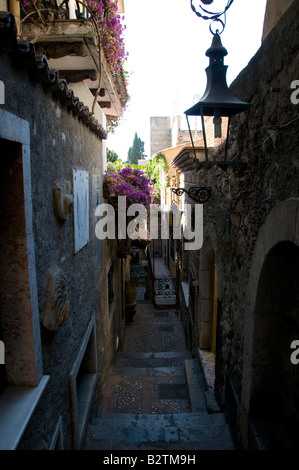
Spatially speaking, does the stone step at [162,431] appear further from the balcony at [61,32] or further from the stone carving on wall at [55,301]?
the balcony at [61,32]

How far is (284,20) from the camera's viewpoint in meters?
2.20

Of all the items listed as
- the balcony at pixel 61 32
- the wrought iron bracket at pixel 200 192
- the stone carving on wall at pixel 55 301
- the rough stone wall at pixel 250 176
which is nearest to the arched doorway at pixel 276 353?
the rough stone wall at pixel 250 176

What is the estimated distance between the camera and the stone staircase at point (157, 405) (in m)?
3.85

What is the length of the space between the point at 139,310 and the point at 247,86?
35.0ft

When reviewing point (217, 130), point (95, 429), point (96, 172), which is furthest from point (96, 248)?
point (217, 130)

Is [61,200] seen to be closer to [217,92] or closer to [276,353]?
[217,92]

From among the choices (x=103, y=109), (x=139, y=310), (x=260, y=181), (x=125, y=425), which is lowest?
(x=139, y=310)

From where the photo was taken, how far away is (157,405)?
17.7 feet

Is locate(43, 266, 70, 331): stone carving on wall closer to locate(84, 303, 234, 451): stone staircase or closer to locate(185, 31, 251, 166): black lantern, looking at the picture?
locate(185, 31, 251, 166): black lantern

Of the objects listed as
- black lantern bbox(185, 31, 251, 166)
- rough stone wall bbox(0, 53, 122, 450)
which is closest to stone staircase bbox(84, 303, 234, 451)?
rough stone wall bbox(0, 53, 122, 450)

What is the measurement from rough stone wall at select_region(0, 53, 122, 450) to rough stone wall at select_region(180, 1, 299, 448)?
1.73 m

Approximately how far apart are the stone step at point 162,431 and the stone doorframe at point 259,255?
2.22 ft

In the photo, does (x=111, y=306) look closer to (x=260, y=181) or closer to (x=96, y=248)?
(x=96, y=248)

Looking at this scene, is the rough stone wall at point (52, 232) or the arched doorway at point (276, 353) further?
the arched doorway at point (276, 353)
